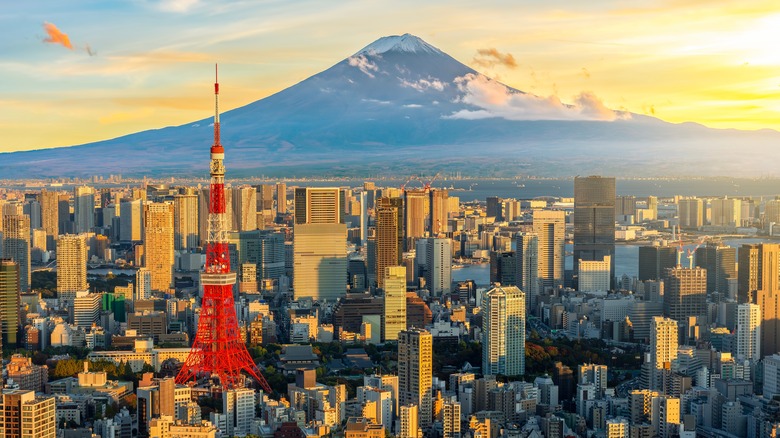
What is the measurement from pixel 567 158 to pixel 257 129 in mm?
8744

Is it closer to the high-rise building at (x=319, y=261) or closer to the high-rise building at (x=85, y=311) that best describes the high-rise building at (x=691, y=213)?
the high-rise building at (x=319, y=261)

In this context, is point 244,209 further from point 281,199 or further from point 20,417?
point 20,417

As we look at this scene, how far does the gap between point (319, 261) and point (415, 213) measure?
6.61 m

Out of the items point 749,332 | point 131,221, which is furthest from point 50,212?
point 749,332

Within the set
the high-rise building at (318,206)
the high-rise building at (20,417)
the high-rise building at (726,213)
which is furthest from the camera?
the high-rise building at (726,213)

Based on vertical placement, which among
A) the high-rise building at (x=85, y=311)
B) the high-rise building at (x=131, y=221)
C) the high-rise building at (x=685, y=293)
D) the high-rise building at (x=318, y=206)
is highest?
the high-rise building at (x=318, y=206)

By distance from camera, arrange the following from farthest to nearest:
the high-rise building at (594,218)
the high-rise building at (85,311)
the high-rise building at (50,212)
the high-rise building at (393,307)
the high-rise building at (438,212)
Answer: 1. the high-rise building at (50,212)
2. the high-rise building at (438,212)
3. the high-rise building at (594,218)
4. the high-rise building at (85,311)
5. the high-rise building at (393,307)

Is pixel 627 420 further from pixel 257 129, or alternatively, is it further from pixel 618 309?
pixel 257 129

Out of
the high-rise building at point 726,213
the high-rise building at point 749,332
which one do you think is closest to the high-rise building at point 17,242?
the high-rise building at point 749,332

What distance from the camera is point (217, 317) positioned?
13789 millimetres

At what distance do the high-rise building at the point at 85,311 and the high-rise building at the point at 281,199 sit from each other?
1306cm

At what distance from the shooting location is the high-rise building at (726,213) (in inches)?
1019

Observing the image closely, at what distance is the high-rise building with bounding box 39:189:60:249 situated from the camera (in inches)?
1182

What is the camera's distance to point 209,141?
127 feet
